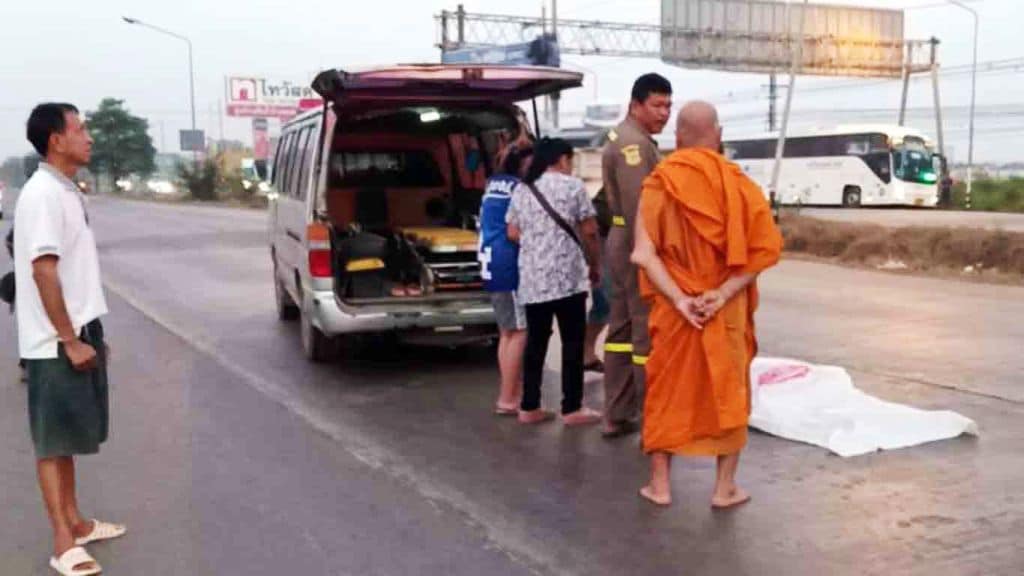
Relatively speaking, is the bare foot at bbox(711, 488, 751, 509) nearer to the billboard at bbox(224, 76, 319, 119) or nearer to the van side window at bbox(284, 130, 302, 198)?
the van side window at bbox(284, 130, 302, 198)

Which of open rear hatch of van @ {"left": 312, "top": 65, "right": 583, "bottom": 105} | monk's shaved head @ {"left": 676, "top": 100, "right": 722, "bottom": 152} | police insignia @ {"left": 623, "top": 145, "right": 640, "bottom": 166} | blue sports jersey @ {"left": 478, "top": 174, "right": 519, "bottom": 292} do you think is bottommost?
blue sports jersey @ {"left": 478, "top": 174, "right": 519, "bottom": 292}

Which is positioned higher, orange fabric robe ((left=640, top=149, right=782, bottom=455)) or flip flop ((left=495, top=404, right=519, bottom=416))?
orange fabric robe ((left=640, top=149, right=782, bottom=455))

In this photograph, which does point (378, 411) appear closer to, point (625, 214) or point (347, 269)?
point (347, 269)

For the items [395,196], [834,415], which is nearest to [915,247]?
[395,196]

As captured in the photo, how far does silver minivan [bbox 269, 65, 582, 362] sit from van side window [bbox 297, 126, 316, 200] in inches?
0.9

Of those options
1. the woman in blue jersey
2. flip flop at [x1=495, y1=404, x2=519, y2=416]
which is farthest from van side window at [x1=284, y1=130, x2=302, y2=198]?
flip flop at [x1=495, y1=404, x2=519, y2=416]

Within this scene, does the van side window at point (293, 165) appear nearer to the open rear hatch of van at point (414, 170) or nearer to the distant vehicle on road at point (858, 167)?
the open rear hatch of van at point (414, 170)

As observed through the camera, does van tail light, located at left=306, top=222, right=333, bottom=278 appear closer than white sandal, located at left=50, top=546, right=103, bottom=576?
No

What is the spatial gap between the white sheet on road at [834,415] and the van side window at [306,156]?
3677mm

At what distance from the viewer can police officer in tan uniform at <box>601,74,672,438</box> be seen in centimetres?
606

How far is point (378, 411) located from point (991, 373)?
4468 mm

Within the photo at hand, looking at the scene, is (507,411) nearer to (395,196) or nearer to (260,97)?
(395,196)

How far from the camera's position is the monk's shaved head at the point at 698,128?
5.08 m

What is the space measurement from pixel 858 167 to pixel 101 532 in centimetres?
3788
